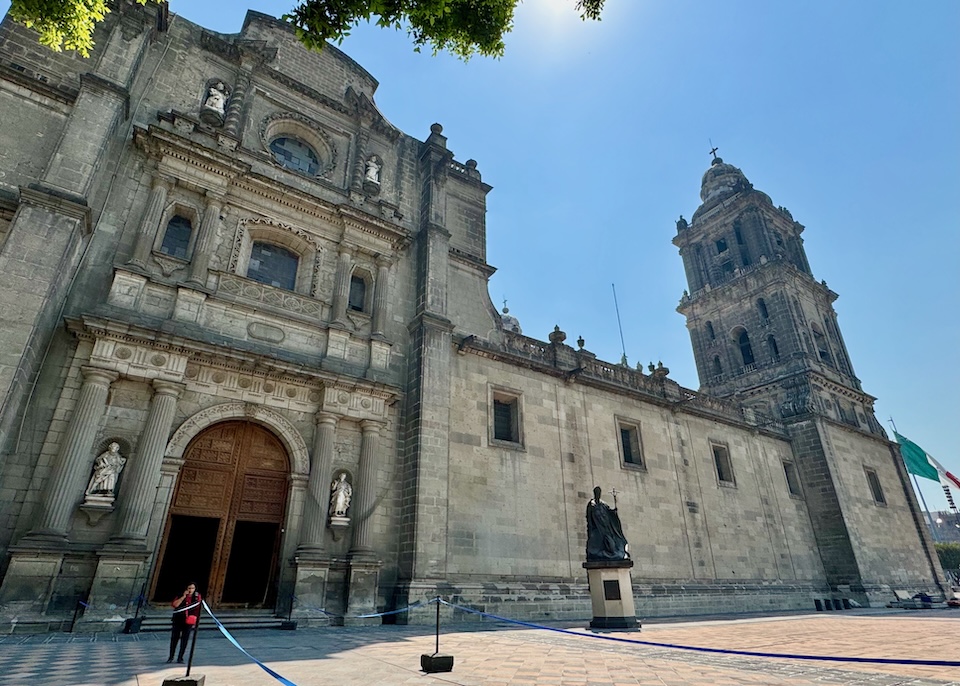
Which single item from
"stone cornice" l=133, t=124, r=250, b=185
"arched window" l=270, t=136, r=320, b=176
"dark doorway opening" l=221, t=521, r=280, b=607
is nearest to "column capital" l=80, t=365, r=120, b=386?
"dark doorway opening" l=221, t=521, r=280, b=607

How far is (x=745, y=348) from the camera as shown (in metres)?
31.8

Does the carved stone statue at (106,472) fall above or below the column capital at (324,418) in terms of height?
below

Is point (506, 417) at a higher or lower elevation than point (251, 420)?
higher

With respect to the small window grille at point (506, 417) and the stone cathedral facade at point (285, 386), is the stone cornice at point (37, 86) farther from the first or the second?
the small window grille at point (506, 417)

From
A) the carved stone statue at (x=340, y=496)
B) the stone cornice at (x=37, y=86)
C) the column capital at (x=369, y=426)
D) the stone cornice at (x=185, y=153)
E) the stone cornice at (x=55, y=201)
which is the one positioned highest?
the stone cornice at (x=37, y=86)

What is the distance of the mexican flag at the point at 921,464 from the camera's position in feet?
96.9

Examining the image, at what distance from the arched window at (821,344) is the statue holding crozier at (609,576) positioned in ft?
81.1

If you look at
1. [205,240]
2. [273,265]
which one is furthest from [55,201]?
[273,265]

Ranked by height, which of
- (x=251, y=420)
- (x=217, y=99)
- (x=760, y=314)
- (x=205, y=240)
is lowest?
(x=251, y=420)

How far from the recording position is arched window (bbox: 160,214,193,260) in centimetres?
1298

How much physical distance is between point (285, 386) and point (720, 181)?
36.3 metres

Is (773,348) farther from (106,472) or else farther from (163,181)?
(106,472)

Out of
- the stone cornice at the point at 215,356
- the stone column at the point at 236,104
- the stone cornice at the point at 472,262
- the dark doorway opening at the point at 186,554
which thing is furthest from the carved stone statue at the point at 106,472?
the stone cornice at the point at 472,262

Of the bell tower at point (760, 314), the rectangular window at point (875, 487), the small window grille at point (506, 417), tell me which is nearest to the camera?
the small window grille at point (506, 417)
